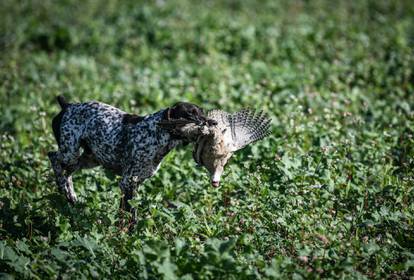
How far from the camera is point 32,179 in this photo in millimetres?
6906

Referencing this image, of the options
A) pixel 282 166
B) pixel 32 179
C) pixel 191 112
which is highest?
pixel 191 112

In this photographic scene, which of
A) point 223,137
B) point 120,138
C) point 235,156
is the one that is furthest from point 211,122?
point 235,156

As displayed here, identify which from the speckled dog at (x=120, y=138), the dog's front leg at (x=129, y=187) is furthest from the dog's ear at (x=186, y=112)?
the dog's front leg at (x=129, y=187)

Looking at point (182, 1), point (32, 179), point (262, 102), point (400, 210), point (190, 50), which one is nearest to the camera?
point (400, 210)

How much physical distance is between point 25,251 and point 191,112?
69.3 inches

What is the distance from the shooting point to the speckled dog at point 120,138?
5379 mm

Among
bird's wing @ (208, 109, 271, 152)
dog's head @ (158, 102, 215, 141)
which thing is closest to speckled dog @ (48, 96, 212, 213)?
dog's head @ (158, 102, 215, 141)

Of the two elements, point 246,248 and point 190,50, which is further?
point 190,50

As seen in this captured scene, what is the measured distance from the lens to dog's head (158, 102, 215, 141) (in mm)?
5207

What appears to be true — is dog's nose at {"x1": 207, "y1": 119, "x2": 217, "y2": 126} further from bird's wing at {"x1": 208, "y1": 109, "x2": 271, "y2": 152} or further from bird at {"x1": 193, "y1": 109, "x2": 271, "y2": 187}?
bird's wing at {"x1": 208, "y1": 109, "x2": 271, "y2": 152}

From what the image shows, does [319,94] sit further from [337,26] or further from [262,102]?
[337,26]

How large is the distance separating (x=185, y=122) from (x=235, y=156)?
1959 millimetres

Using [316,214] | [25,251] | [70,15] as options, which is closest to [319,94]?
Answer: [316,214]

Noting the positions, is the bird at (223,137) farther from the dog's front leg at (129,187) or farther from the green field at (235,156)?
the dog's front leg at (129,187)
